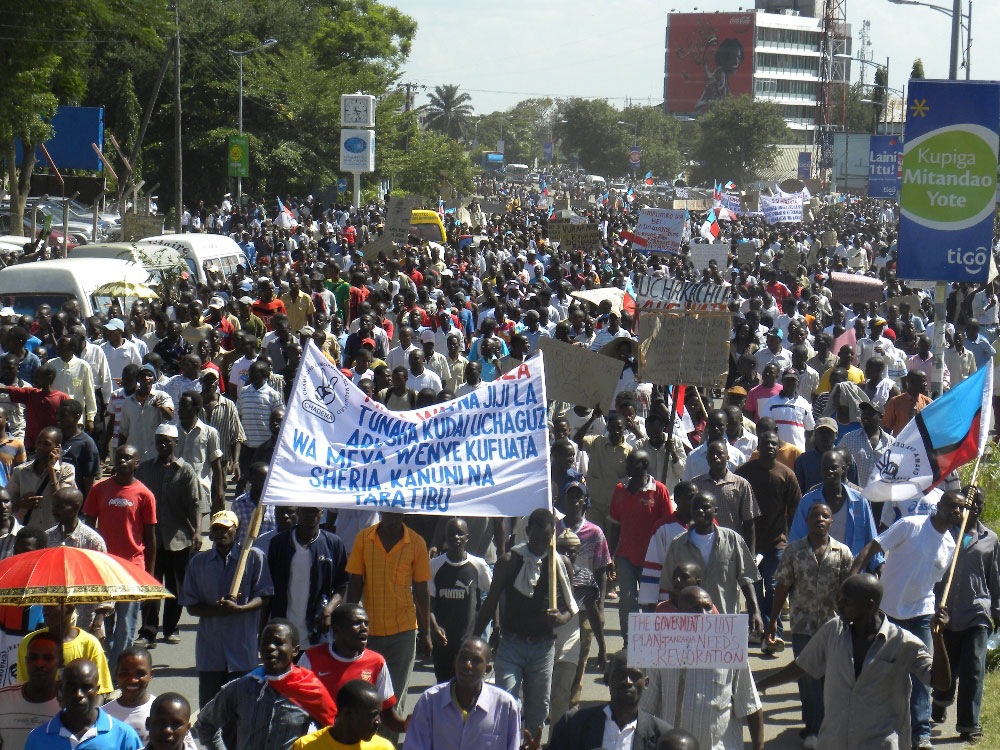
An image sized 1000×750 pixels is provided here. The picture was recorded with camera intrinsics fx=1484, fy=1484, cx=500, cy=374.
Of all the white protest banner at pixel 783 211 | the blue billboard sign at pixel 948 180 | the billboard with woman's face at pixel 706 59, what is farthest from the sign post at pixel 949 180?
the billboard with woman's face at pixel 706 59

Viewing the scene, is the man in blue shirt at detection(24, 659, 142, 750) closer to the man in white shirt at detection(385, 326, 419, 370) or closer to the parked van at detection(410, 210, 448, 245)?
the man in white shirt at detection(385, 326, 419, 370)

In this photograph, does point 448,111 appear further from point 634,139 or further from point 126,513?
point 126,513

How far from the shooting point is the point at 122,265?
18.0 metres

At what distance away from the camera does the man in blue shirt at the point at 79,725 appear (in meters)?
5.20

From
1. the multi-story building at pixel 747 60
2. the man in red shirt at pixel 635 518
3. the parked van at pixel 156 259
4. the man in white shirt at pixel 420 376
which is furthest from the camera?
the multi-story building at pixel 747 60

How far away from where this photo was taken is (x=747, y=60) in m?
138

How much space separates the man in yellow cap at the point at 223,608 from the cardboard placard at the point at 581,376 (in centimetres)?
426

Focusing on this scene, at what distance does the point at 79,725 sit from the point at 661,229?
19.4m

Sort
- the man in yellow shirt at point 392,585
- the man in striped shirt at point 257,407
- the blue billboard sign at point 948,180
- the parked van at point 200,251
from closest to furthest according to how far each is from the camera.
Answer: the man in yellow shirt at point 392,585 → the man in striped shirt at point 257,407 → the blue billboard sign at point 948,180 → the parked van at point 200,251

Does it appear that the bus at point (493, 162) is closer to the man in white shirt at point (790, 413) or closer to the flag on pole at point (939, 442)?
the man in white shirt at point (790, 413)

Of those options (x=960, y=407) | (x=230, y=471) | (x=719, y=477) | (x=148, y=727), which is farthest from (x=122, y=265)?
(x=148, y=727)

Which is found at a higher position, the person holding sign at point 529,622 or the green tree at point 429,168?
the green tree at point 429,168

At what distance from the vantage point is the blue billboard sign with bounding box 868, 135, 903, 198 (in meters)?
38.7

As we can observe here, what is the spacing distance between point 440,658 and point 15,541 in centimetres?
212
